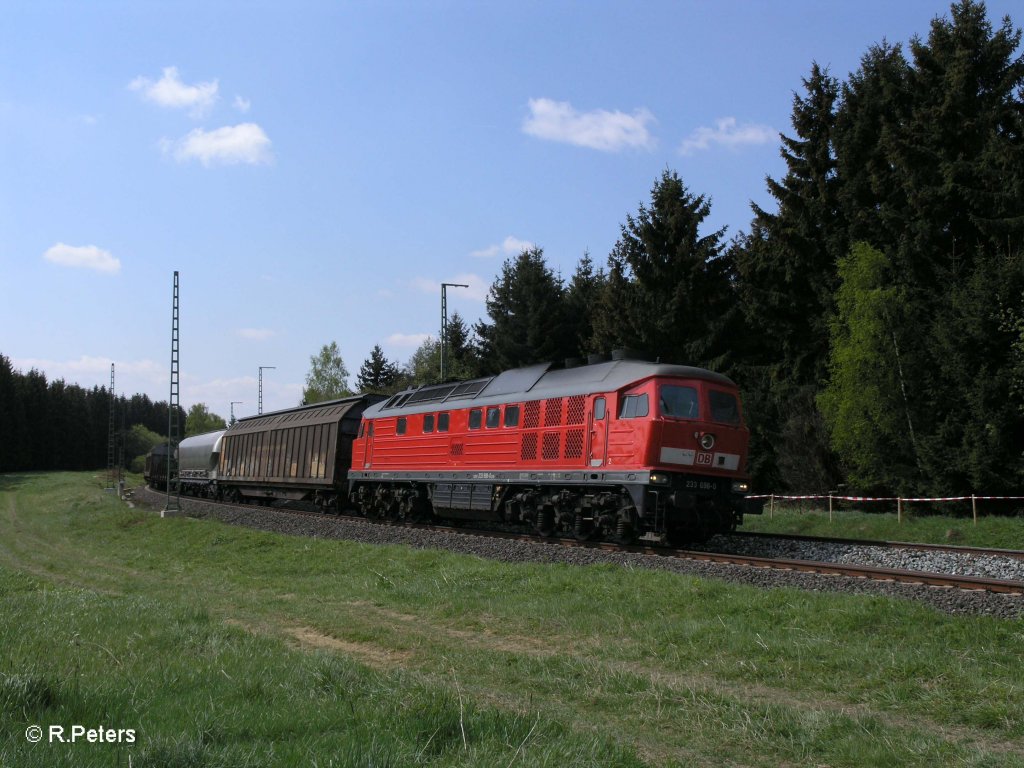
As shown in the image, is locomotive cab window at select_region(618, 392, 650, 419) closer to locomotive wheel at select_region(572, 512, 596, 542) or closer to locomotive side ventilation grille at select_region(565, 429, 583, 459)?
locomotive side ventilation grille at select_region(565, 429, 583, 459)

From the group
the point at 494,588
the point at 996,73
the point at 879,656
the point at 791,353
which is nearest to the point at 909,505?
the point at 791,353

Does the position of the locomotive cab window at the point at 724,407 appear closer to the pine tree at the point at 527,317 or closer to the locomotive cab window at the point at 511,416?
the locomotive cab window at the point at 511,416

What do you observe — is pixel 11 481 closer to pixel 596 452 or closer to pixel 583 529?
pixel 583 529

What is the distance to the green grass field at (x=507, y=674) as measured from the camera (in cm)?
539

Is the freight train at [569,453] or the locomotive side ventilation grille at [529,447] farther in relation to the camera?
the locomotive side ventilation grille at [529,447]

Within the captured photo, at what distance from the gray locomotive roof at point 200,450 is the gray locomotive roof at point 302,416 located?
3.08 m

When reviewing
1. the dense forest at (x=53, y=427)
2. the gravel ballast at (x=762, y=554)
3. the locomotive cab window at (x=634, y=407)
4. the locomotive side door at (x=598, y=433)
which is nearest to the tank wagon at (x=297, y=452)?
the gravel ballast at (x=762, y=554)

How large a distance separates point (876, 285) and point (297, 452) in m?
22.5

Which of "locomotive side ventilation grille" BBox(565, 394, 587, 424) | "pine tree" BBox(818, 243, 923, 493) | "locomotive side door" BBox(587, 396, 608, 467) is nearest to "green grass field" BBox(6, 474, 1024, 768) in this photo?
"locomotive side door" BBox(587, 396, 608, 467)

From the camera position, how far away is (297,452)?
33.4 metres

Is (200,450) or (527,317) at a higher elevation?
(527,317)

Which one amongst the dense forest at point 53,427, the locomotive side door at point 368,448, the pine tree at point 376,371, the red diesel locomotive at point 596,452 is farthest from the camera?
the dense forest at point 53,427

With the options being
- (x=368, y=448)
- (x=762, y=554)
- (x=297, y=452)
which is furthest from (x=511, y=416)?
(x=297, y=452)

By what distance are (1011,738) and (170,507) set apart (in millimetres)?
30549
